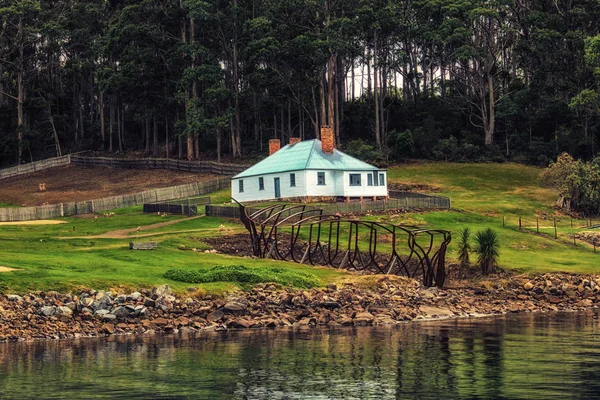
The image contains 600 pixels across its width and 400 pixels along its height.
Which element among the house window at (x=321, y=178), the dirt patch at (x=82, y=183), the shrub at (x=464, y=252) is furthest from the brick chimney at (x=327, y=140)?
the shrub at (x=464, y=252)

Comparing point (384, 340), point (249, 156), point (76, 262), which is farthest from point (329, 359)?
point (249, 156)

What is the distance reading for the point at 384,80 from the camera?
141 meters

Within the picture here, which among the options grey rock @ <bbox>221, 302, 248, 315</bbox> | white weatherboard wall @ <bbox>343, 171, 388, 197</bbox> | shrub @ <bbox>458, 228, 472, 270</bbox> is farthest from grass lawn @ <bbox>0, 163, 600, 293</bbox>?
white weatherboard wall @ <bbox>343, 171, 388, 197</bbox>

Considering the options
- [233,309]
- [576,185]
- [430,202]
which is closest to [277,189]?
[430,202]

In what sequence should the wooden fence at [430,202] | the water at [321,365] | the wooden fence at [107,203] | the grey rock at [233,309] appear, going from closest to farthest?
the water at [321,365]
the grey rock at [233,309]
the wooden fence at [107,203]
the wooden fence at [430,202]

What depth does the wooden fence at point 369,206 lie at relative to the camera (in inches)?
3312

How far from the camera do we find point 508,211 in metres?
93.7

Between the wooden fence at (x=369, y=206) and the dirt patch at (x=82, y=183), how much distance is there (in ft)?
99.3

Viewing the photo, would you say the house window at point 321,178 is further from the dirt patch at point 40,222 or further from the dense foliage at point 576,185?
the dirt patch at point 40,222

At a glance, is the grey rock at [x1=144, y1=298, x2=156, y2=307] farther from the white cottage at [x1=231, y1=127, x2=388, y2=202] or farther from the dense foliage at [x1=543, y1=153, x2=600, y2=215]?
the dense foliage at [x1=543, y1=153, x2=600, y2=215]

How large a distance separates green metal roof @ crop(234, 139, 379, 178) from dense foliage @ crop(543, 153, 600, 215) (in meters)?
16.8

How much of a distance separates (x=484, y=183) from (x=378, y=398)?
81.7 metres

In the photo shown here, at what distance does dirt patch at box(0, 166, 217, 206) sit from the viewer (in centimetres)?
11456

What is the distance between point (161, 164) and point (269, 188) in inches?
1302
